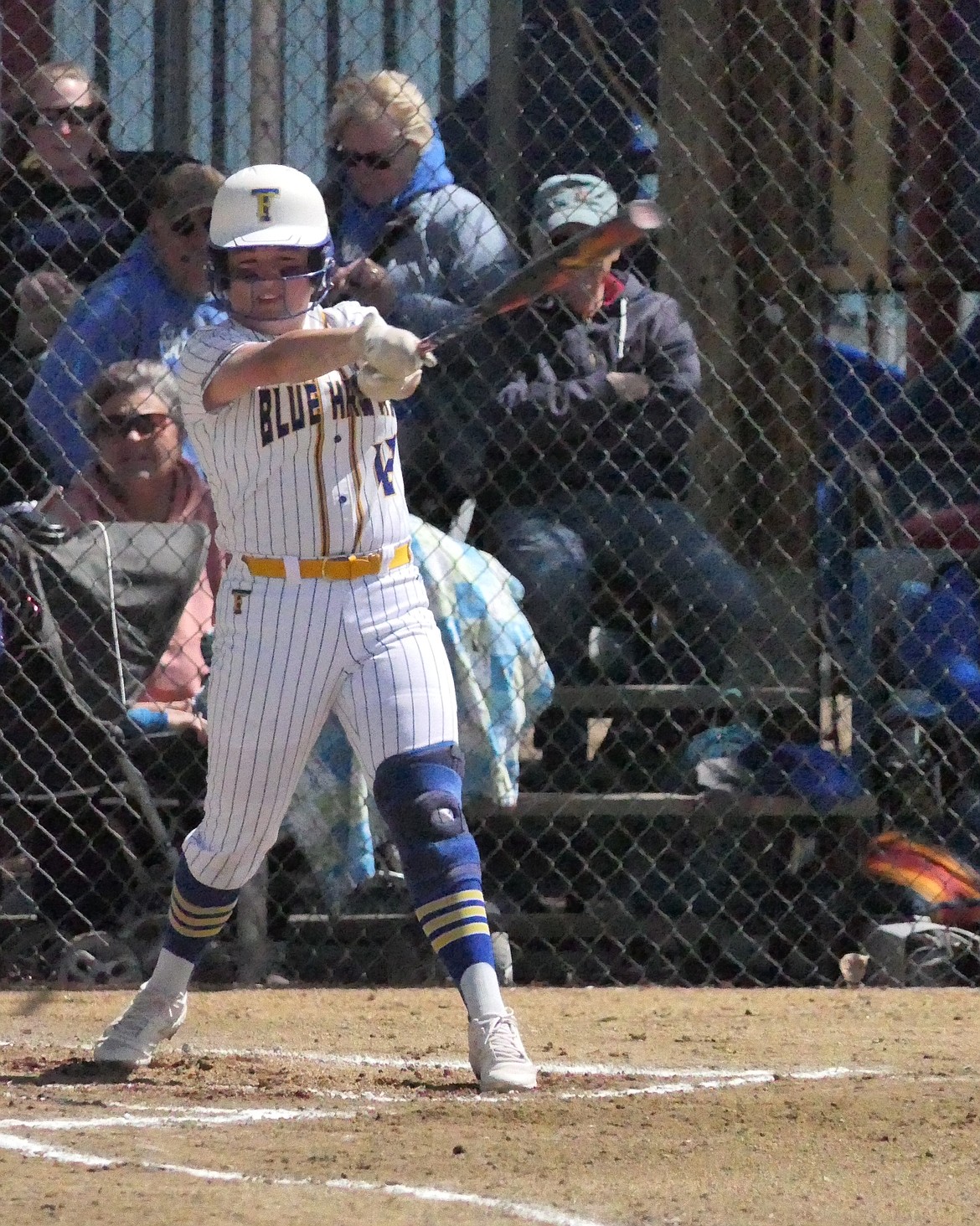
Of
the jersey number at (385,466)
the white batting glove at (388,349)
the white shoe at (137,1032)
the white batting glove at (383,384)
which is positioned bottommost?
the white shoe at (137,1032)

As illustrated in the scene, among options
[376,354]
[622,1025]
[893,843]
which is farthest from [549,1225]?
[893,843]

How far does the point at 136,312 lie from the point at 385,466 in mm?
2030

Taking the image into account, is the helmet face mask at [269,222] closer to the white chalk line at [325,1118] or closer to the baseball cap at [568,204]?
the white chalk line at [325,1118]

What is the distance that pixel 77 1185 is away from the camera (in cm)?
286

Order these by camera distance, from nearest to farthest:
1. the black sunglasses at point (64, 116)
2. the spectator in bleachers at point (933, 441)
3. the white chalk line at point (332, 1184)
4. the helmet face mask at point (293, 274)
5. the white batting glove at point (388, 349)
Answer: the white chalk line at point (332, 1184) < the white batting glove at point (388, 349) < the helmet face mask at point (293, 274) < the black sunglasses at point (64, 116) < the spectator in bleachers at point (933, 441)

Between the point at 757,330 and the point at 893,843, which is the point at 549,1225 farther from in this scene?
the point at 757,330

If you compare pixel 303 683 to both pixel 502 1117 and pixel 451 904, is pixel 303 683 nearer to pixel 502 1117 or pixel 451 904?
pixel 451 904

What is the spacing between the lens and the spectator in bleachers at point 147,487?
5289 mm

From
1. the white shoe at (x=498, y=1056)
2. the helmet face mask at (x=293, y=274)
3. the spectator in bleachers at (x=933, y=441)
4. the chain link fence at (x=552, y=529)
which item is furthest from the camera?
the spectator in bleachers at (x=933, y=441)

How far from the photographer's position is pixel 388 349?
334 centimetres

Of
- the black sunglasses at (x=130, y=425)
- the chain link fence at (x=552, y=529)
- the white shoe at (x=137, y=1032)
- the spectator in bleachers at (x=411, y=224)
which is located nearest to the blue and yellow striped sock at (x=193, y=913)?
the white shoe at (x=137, y=1032)

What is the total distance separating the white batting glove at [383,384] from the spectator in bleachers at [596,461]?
2.01 m

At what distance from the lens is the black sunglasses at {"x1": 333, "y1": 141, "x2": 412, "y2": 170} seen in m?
5.57

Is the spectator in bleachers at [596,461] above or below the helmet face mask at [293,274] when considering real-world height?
below
